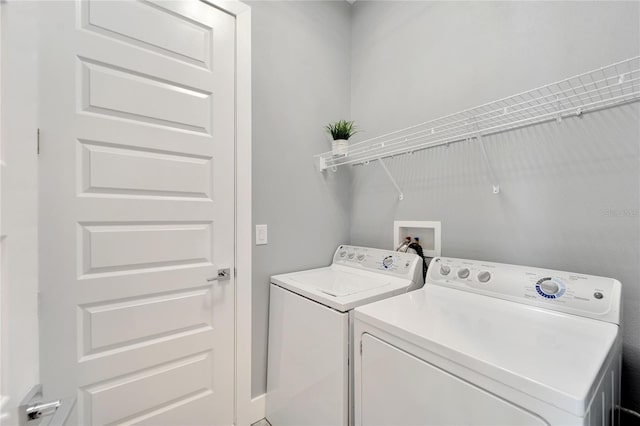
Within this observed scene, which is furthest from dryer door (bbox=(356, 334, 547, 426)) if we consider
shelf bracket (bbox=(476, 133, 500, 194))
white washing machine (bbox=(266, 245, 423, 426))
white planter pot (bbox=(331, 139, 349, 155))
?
white planter pot (bbox=(331, 139, 349, 155))

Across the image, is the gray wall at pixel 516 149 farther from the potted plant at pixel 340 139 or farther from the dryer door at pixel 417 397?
the dryer door at pixel 417 397

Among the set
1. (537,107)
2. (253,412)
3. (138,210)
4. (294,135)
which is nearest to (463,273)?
(537,107)

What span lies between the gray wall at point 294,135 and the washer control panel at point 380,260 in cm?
13

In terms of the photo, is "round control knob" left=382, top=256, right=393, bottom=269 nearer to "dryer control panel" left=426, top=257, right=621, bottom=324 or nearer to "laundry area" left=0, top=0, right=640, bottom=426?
"laundry area" left=0, top=0, right=640, bottom=426

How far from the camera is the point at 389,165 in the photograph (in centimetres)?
193

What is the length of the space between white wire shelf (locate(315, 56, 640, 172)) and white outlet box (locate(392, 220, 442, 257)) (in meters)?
0.41

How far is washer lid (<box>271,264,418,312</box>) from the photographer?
126 centimetres

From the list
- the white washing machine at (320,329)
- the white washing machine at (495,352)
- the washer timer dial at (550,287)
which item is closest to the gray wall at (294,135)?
the white washing machine at (320,329)

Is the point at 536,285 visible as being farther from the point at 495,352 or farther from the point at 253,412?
the point at 253,412

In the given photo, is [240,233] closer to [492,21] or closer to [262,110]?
[262,110]

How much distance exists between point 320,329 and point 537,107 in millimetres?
1398

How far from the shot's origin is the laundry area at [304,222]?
0.83 m

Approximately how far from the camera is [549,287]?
111 centimetres

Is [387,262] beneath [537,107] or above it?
beneath
